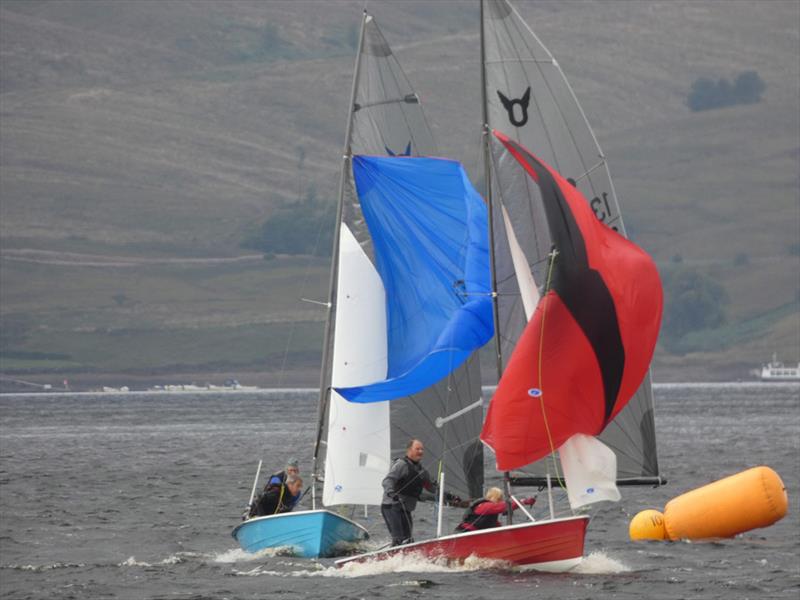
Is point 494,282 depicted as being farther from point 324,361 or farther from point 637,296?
point 324,361

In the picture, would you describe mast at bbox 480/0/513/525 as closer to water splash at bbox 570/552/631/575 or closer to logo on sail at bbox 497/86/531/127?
logo on sail at bbox 497/86/531/127

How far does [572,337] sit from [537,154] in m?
3.50

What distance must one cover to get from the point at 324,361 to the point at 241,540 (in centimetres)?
368

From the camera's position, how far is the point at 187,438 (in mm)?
92000

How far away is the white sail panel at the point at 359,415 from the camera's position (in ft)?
109

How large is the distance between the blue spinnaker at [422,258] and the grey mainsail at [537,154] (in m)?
1.94

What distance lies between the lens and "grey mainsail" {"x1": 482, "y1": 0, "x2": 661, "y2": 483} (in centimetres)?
2917

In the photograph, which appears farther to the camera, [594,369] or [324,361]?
[324,361]

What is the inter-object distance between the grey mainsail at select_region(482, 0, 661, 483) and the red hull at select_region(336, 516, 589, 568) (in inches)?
62.4

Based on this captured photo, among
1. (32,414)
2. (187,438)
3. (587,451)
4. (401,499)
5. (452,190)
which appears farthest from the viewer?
(32,414)

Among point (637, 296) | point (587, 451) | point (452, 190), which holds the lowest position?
point (587, 451)

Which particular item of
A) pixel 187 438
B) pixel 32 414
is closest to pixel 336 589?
pixel 187 438

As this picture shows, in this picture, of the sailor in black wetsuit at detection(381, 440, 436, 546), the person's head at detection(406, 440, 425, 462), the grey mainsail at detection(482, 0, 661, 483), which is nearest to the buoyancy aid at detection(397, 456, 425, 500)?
the sailor in black wetsuit at detection(381, 440, 436, 546)

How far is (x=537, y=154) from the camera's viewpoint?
2933 centimetres
